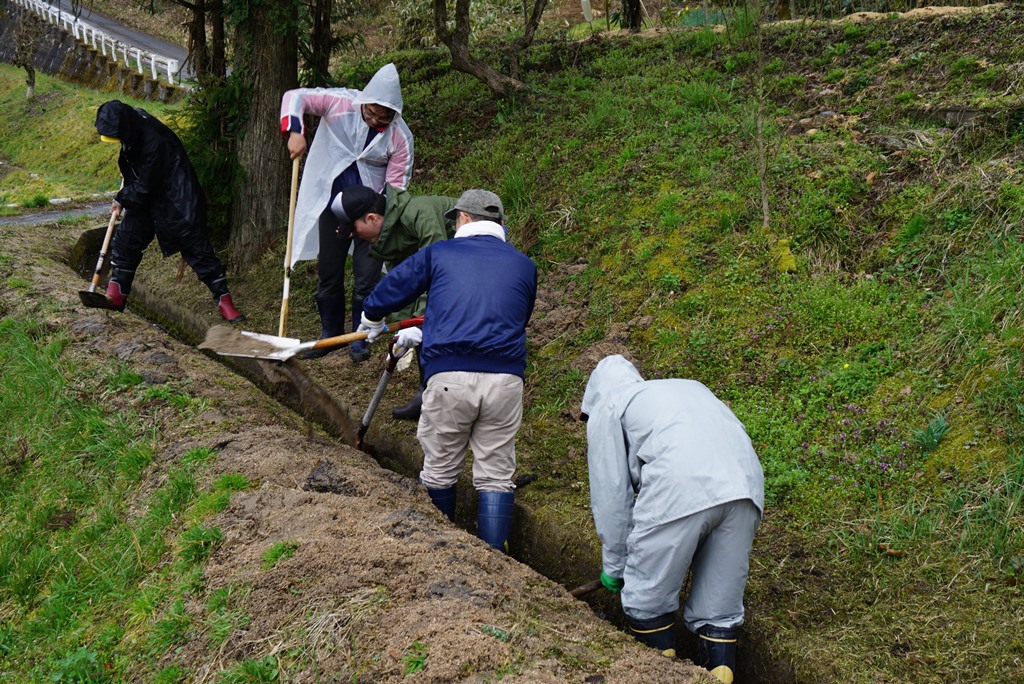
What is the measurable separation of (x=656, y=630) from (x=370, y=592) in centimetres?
120

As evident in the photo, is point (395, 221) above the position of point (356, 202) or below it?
below

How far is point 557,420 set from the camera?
5.41m

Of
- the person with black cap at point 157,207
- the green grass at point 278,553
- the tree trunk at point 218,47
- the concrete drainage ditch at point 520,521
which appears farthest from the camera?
the tree trunk at point 218,47

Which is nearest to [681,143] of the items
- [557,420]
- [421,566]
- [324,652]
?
[557,420]

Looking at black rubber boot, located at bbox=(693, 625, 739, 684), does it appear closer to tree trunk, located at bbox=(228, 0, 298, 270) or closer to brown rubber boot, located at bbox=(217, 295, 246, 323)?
brown rubber boot, located at bbox=(217, 295, 246, 323)

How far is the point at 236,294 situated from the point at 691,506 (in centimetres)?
616

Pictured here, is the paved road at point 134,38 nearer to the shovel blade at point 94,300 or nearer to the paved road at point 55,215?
the paved road at point 55,215

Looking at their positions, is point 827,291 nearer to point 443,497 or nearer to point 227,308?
point 443,497

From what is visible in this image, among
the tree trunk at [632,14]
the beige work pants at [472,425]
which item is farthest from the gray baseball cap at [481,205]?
the tree trunk at [632,14]

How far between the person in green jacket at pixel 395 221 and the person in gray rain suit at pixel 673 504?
1841 mm

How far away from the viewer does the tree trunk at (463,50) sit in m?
8.23

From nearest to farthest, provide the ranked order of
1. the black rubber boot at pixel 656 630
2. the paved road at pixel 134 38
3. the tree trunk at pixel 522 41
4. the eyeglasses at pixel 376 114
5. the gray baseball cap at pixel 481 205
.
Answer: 1. the black rubber boot at pixel 656 630
2. the gray baseball cap at pixel 481 205
3. the eyeglasses at pixel 376 114
4. the tree trunk at pixel 522 41
5. the paved road at pixel 134 38

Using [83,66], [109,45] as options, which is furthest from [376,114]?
[83,66]

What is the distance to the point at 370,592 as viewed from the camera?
3045 millimetres
